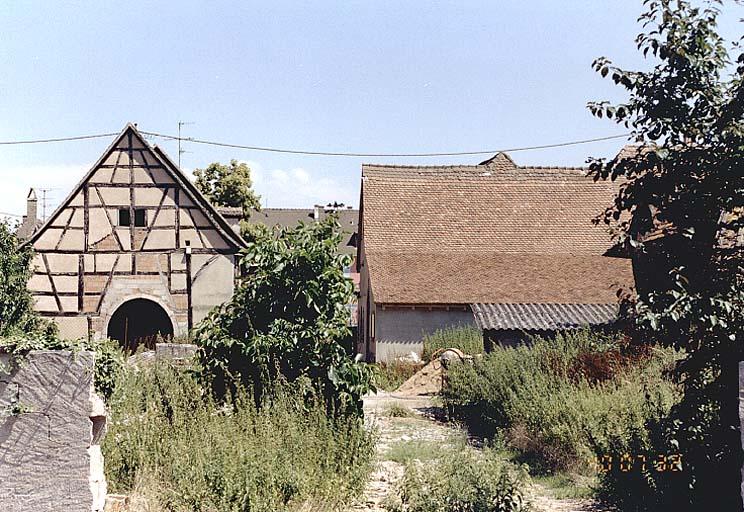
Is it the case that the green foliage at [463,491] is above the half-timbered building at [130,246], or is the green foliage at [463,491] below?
below

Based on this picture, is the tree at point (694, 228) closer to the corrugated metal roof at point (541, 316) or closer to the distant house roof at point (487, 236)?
the corrugated metal roof at point (541, 316)

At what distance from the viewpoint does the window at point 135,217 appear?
942 inches

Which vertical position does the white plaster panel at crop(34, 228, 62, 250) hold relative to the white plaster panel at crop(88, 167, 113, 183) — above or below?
below

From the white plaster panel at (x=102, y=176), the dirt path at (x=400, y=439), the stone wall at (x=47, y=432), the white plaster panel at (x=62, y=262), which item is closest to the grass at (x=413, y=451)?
the dirt path at (x=400, y=439)

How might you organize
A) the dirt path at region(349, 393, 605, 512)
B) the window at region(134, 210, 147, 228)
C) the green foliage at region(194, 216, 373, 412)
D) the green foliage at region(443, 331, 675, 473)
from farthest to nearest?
the window at region(134, 210, 147, 228) → the green foliage at region(194, 216, 373, 412) → the green foliage at region(443, 331, 675, 473) → the dirt path at region(349, 393, 605, 512)

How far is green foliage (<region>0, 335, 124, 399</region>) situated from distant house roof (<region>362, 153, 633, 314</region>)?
1855 cm

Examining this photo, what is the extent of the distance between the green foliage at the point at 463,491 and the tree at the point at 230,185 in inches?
1396

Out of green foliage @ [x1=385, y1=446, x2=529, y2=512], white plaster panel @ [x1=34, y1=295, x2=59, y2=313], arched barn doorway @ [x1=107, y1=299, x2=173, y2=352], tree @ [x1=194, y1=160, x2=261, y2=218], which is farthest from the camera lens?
tree @ [x1=194, y1=160, x2=261, y2=218]

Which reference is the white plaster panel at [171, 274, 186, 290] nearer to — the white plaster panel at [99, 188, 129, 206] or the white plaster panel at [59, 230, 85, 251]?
the white plaster panel at [99, 188, 129, 206]

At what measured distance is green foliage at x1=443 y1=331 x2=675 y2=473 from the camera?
29.3 feet

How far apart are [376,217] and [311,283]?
20620mm

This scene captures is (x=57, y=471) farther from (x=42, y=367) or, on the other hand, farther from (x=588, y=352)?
(x=588, y=352)

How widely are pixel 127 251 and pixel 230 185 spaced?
18208 millimetres

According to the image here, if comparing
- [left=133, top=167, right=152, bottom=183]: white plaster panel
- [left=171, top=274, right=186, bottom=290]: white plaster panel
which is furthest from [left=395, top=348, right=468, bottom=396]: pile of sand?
[left=133, top=167, right=152, bottom=183]: white plaster panel
